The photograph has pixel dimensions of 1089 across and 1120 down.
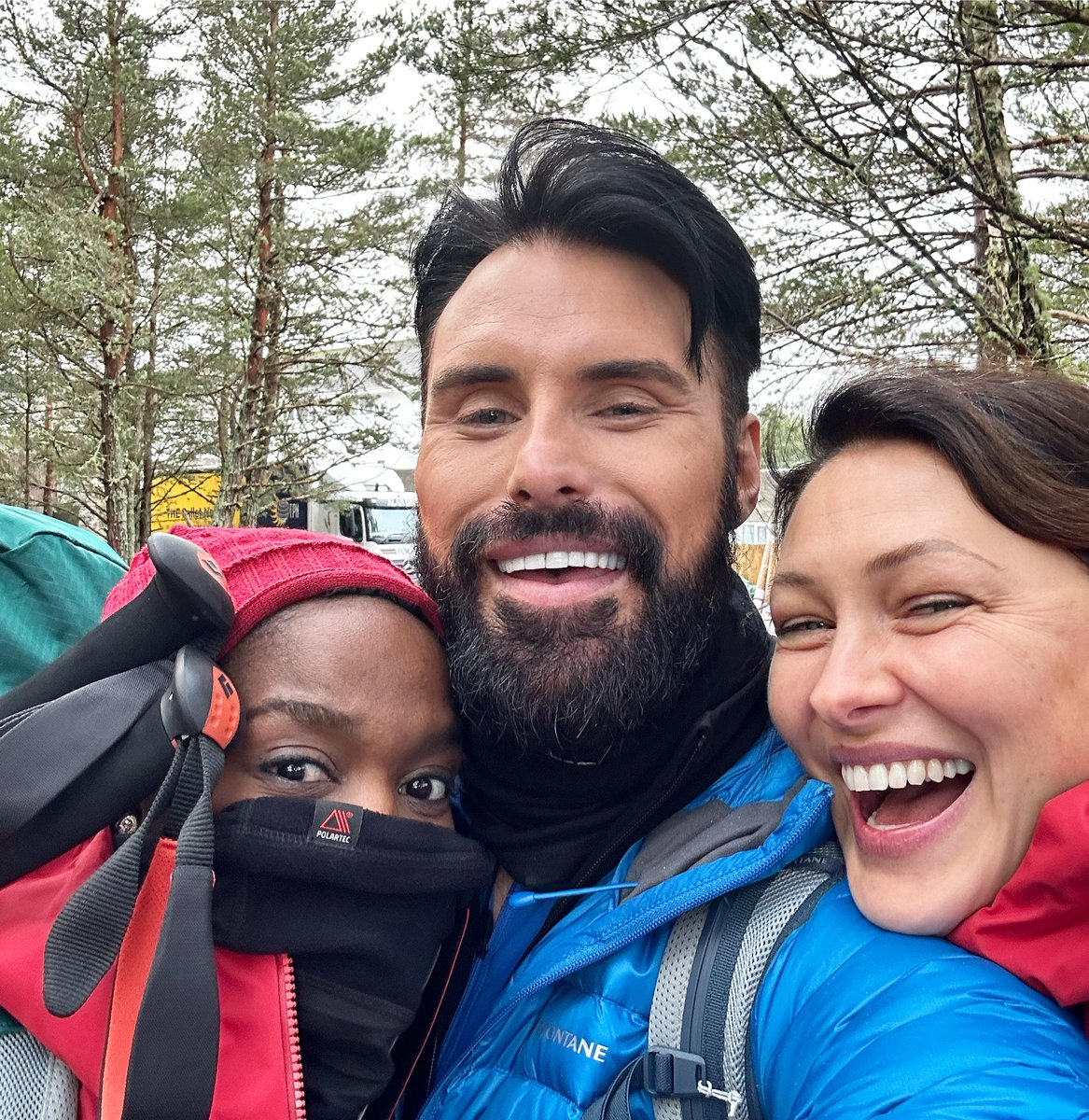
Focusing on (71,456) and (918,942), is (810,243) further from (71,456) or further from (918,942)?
(71,456)

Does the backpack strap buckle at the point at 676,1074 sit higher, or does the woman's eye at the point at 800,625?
the woman's eye at the point at 800,625

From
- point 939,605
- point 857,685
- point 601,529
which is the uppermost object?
point 601,529

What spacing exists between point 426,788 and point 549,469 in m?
0.58

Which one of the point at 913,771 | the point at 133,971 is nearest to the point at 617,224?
the point at 913,771

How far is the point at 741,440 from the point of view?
1.99m

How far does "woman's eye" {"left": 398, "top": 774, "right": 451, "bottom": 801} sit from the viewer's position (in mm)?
1610

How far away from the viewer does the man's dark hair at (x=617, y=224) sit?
5.89ft

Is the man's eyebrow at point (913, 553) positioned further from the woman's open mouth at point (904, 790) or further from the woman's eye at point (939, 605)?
the woman's open mouth at point (904, 790)

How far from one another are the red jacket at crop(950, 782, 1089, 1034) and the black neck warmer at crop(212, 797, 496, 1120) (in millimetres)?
791

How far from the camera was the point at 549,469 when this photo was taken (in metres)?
1.65

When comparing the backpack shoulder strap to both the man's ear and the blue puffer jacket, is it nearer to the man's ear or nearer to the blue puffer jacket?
the blue puffer jacket

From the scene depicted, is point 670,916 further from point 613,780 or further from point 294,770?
point 294,770

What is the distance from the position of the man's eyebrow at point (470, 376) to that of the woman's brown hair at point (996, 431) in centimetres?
57

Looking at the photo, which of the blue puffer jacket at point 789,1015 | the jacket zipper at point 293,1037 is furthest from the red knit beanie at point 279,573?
the blue puffer jacket at point 789,1015
